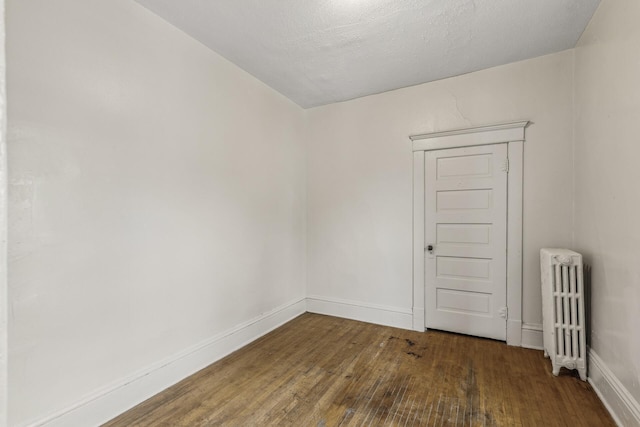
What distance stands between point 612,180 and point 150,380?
357 centimetres

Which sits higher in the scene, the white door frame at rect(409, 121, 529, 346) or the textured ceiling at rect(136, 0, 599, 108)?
the textured ceiling at rect(136, 0, 599, 108)

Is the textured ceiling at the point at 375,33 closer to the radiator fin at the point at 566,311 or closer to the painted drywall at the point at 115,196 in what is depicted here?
the painted drywall at the point at 115,196

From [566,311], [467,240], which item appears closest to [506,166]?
[467,240]

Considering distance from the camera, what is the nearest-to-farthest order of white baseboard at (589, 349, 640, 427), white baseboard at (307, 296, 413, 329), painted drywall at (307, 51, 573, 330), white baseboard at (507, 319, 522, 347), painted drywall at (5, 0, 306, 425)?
painted drywall at (5, 0, 306, 425), white baseboard at (589, 349, 640, 427), painted drywall at (307, 51, 573, 330), white baseboard at (507, 319, 522, 347), white baseboard at (307, 296, 413, 329)

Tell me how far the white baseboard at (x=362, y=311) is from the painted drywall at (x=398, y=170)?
0.05 metres

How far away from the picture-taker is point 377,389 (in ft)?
7.27

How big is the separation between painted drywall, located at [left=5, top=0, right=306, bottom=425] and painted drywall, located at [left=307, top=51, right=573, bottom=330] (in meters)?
1.18

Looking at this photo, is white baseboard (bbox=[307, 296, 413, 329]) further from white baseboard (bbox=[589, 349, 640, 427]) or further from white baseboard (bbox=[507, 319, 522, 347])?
white baseboard (bbox=[589, 349, 640, 427])

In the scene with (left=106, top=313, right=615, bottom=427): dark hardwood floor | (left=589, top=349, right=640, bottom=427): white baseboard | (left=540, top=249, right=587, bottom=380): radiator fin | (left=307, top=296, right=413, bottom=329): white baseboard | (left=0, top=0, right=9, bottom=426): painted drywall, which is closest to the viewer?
(left=0, top=0, right=9, bottom=426): painted drywall

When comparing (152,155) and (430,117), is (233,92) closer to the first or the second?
(152,155)

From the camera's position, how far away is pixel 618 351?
187 centimetres

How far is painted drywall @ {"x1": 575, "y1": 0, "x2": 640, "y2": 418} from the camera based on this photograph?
171cm

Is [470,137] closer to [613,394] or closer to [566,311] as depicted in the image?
[566,311]

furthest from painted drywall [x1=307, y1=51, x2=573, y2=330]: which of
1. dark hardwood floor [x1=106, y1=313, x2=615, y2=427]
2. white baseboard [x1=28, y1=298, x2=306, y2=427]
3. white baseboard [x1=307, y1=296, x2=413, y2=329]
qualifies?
white baseboard [x1=28, y1=298, x2=306, y2=427]
